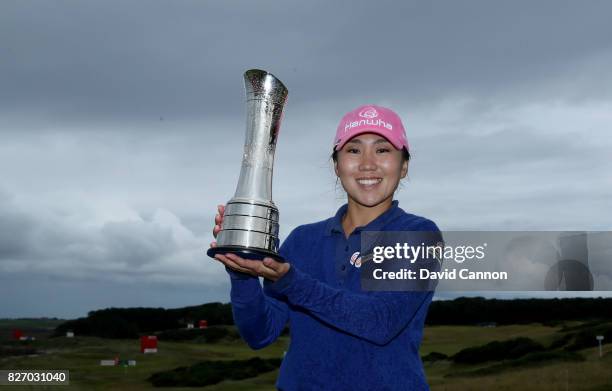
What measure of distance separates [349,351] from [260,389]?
27.8 metres

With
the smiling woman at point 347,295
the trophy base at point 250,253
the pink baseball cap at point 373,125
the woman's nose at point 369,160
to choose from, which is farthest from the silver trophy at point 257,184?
the woman's nose at point 369,160

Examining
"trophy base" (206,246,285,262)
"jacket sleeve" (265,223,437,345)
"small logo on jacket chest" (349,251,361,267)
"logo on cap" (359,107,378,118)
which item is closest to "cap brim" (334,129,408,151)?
"logo on cap" (359,107,378,118)

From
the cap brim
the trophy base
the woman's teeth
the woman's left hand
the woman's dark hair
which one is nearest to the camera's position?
the woman's left hand

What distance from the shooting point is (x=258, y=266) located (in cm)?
375

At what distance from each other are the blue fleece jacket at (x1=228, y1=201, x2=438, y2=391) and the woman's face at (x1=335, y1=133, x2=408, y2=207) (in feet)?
0.59

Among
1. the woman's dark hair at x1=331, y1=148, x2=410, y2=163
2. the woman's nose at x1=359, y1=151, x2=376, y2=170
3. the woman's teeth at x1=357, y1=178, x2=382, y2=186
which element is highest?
the woman's dark hair at x1=331, y1=148, x2=410, y2=163

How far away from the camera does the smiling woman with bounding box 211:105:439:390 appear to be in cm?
388

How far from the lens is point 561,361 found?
1409 inches

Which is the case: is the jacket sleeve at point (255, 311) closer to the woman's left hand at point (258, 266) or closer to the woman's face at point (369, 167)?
the woman's left hand at point (258, 266)

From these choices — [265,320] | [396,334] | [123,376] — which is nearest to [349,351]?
[396,334]

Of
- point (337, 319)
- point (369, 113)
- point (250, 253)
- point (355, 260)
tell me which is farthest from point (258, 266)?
point (369, 113)

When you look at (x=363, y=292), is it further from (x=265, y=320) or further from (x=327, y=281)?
(x=265, y=320)

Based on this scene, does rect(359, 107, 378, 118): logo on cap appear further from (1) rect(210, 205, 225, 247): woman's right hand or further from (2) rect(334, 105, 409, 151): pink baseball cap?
(1) rect(210, 205, 225, 247): woman's right hand

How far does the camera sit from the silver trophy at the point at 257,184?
385 cm
